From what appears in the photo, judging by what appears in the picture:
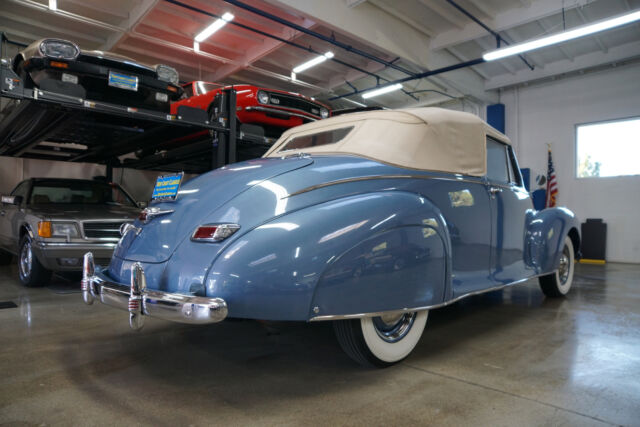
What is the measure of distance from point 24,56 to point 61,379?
11.4 ft

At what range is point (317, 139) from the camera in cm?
300

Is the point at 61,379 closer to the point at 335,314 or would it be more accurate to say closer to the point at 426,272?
the point at 335,314

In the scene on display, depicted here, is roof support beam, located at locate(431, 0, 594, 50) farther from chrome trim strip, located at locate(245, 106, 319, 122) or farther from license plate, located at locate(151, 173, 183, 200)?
license plate, located at locate(151, 173, 183, 200)

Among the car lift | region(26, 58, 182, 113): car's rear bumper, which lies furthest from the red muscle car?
region(26, 58, 182, 113): car's rear bumper

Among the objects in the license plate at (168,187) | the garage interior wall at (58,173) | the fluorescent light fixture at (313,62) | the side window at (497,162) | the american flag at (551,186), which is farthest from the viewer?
the american flag at (551,186)

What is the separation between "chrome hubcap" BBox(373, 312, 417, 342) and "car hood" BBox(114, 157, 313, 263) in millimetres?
935

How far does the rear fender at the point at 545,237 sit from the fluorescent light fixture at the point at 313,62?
6732 millimetres

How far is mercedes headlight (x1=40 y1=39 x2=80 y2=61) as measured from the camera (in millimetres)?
3904

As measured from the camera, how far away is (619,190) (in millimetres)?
10125

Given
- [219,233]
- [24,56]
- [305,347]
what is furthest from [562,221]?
[24,56]

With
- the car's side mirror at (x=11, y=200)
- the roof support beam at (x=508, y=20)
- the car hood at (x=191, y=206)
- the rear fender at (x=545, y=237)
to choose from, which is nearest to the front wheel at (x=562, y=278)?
the rear fender at (x=545, y=237)

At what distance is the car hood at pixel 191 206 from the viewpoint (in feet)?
6.64

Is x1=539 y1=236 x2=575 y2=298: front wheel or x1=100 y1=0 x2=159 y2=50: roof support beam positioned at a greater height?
x1=100 y1=0 x2=159 y2=50: roof support beam

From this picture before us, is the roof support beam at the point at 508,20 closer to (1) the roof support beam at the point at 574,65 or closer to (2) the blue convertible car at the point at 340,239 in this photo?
(1) the roof support beam at the point at 574,65
